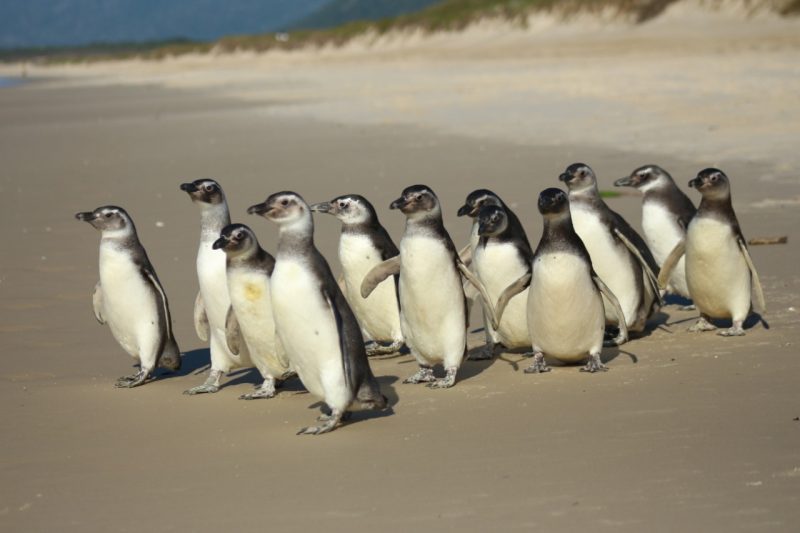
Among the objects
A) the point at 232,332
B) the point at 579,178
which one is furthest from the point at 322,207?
the point at 579,178

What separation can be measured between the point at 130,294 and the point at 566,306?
235 cm

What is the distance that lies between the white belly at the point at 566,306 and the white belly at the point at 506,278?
1.50 feet

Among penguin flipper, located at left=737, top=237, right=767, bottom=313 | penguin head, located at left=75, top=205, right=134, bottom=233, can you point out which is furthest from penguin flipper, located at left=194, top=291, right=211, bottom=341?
penguin flipper, located at left=737, top=237, right=767, bottom=313

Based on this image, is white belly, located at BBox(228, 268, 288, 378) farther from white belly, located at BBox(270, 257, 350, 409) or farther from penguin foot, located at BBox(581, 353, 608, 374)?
penguin foot, located at BBox(581, 353, 608, 374)

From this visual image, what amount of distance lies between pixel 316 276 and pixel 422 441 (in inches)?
38.4

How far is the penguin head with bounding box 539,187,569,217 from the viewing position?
660 cm

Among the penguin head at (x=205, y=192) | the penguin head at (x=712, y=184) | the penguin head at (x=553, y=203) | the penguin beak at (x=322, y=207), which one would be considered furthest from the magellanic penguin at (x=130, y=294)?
the penguin head at (x=712, y=184)

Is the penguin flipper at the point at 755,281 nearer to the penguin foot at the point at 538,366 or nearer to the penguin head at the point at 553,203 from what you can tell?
the penguin head at the point at 553,203

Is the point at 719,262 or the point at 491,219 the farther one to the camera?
the point at 719,262

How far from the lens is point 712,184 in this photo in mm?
7305

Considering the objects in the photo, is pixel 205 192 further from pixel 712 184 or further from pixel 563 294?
pixel 712 184

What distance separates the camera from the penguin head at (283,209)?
604cm

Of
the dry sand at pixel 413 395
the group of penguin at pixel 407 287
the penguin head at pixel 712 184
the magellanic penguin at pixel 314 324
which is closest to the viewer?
the dry sand at pixel 413 395

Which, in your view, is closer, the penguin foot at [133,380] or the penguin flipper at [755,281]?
the penguin foot at [133,380]
